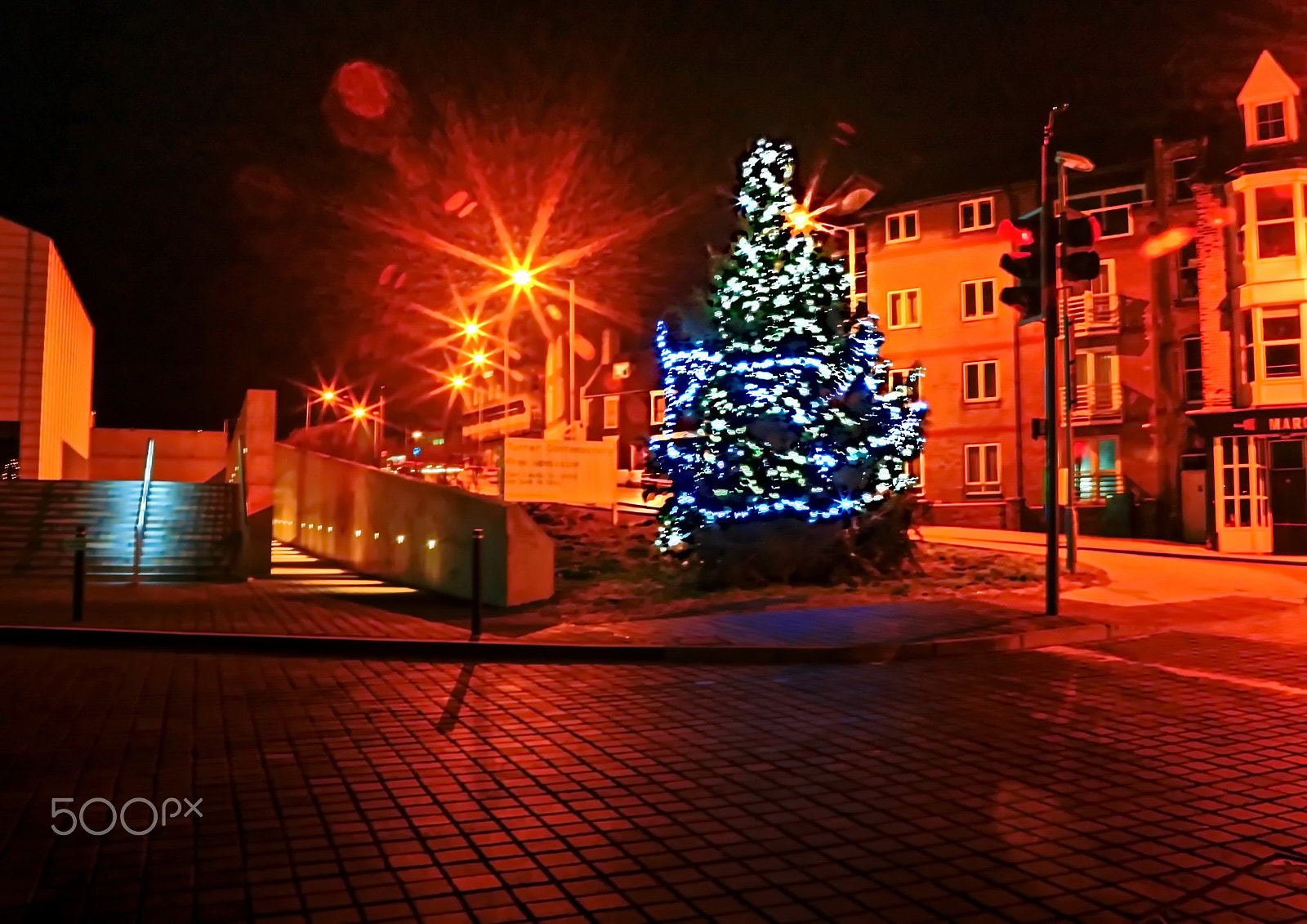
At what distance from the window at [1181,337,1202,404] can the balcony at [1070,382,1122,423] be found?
6.43 ft

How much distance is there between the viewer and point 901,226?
39031 mm

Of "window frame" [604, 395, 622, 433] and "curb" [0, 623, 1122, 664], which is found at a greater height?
"window frame" [604, 395, 622, 433]

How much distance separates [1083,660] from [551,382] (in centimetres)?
5057

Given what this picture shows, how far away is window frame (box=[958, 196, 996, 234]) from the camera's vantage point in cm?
3684

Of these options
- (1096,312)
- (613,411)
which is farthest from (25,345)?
(1096,312)

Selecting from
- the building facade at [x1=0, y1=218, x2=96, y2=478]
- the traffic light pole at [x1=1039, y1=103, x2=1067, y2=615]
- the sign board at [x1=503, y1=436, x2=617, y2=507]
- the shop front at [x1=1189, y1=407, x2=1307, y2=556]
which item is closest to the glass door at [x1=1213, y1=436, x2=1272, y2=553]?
the shop front at [x1=1189, y1=407, x2=1307, y2=556]

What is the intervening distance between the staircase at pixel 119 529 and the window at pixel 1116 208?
2780cm

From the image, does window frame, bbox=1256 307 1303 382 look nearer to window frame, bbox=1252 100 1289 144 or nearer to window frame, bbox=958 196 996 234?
window frame, bbox=1252 100 1289 144

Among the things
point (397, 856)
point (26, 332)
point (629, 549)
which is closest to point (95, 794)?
point (397, 856)

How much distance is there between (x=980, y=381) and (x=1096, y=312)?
14.1 feet

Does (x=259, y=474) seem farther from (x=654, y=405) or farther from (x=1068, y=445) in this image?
(x=654, y=405)

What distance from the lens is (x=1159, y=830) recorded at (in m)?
5.40

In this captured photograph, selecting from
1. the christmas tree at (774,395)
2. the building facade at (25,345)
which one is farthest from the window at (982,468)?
the building facade at (25,345)

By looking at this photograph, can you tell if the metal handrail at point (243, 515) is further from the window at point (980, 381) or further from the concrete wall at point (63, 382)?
the window at point (980, 381)
